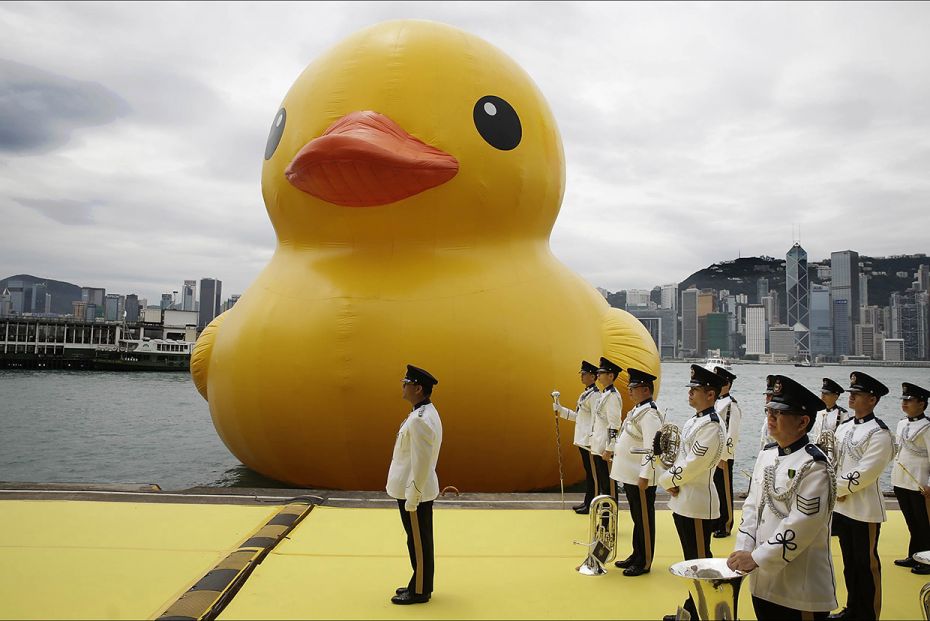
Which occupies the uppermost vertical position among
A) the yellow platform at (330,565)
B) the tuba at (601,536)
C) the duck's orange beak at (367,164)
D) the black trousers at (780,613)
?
the duck's orange beak at (367,164)

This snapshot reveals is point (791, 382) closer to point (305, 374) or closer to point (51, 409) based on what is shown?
point (305, 374)

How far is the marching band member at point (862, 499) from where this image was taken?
3.69m

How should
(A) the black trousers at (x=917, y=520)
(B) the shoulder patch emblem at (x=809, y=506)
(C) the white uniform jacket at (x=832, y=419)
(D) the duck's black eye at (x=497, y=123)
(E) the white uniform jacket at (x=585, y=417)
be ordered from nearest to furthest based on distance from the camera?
(B) the shoulder patch emblem at (x=809, y=506) < (A) the black trousers at (x=917, y=520) < (C) the white uniform jacket at (x=832, y=419) < (E) the white uniform jacket at (x=585, y=417) < (D) the duck's black eye at (x=497, y=123)

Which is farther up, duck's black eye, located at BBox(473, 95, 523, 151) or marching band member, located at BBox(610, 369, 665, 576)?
duck's black eye, located at BBox(473, 95, 523, 151)

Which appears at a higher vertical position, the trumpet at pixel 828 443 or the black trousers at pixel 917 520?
the trumpet at pixel 828 443

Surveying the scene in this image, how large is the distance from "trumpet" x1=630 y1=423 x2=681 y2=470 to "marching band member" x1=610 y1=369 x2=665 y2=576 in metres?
0.15

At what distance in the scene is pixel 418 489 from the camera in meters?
3.84

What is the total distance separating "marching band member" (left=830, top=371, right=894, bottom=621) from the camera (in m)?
3.69


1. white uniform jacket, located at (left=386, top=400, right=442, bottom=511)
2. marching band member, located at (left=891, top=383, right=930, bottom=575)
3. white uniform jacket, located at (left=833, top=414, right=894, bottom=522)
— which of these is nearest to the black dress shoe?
white uniform jacket, located at (left=386, top=400, right=442, bottom=511)

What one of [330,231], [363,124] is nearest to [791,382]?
[363,124]

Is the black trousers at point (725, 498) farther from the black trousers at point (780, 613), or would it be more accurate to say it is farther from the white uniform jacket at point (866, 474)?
the black trousers at point (780, 613)

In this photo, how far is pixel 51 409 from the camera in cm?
2134

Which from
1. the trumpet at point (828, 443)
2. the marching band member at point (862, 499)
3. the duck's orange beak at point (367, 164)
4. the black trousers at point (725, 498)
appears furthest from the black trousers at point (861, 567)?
the duck's orange beak at point (367, 164)

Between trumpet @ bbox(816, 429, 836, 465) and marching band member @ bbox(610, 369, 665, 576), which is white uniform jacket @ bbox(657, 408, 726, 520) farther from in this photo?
trumpet @ bbox(816, 429, 836, 465)
